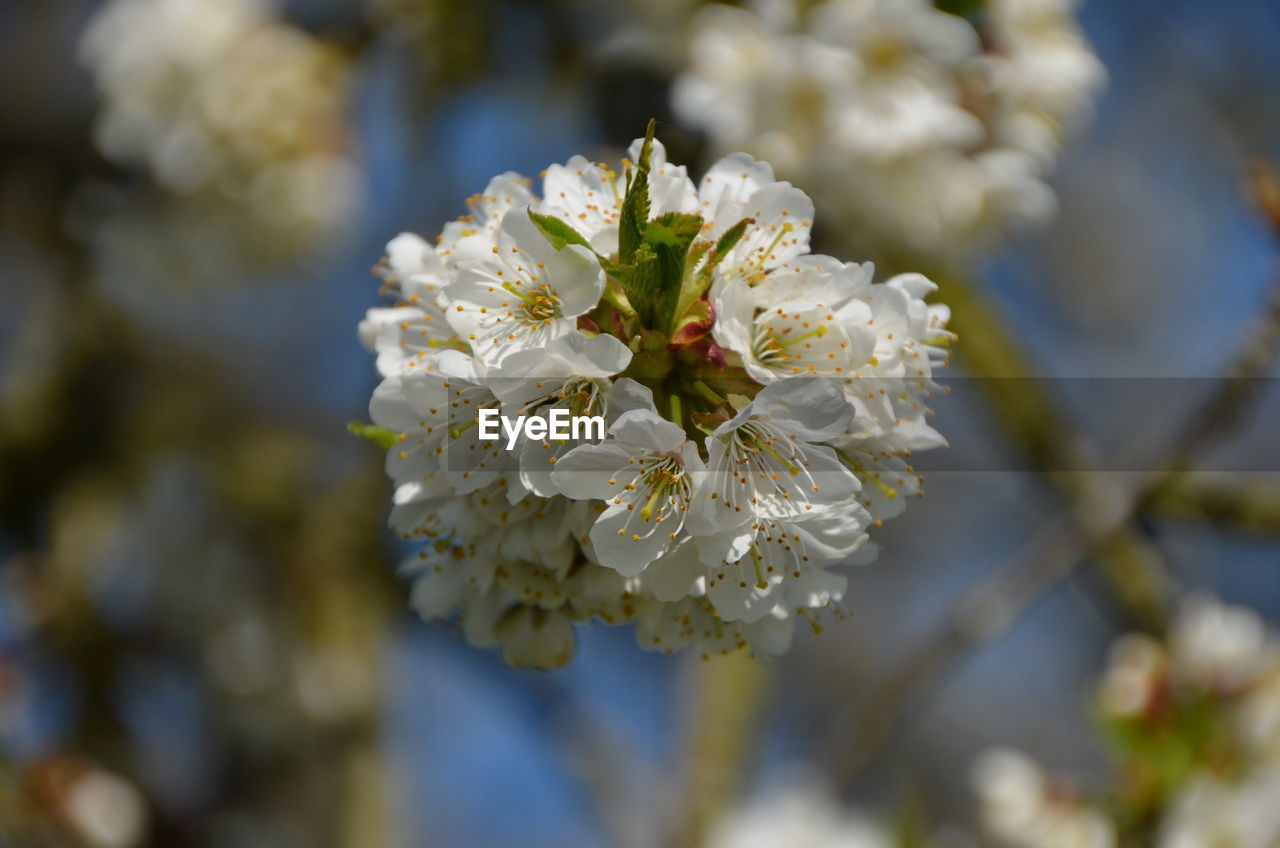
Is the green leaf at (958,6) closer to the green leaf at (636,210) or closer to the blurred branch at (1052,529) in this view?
the blurred branch at (1052,529)

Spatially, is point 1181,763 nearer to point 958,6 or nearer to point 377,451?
point 958,6

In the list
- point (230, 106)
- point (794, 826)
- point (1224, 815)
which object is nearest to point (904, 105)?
point (1224, 815)

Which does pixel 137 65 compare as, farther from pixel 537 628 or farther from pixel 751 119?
pixel 537 628

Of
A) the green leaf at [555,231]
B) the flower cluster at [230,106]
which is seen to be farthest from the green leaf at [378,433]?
the flower cluster at [230,106]

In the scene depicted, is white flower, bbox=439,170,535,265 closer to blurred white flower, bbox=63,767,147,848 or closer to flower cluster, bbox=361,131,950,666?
flower cluster, bbox=361,131,950,666

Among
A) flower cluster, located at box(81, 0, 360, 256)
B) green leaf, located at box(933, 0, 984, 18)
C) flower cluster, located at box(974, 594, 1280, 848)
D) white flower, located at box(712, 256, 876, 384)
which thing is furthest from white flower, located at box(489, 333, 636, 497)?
flower cluster, located at box(81, 0, 360, 256)
